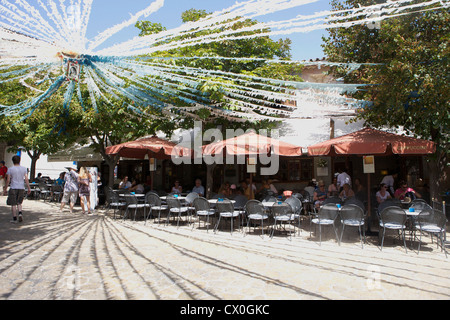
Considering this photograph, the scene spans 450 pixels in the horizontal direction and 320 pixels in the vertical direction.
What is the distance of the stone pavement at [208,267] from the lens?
12.3 ft

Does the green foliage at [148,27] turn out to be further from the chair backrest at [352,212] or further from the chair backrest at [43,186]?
the chair backrest at [352,212]

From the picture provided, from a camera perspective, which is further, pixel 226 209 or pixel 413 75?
pixel 226 209

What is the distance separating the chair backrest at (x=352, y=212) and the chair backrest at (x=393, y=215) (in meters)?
0.38

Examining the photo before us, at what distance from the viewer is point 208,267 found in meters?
4.75

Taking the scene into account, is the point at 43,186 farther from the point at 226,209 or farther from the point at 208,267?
the point at 208,267

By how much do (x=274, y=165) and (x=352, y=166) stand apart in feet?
11.2

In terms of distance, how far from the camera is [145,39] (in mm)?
4676

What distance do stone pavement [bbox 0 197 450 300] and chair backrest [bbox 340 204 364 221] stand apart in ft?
1.89

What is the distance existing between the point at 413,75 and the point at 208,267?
544 cm

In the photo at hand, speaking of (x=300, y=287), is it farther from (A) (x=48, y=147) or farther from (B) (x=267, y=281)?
(A) (x=48, y=147)

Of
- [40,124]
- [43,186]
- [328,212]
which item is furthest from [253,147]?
[43,186]

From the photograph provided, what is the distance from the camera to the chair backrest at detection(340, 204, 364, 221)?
6129mm

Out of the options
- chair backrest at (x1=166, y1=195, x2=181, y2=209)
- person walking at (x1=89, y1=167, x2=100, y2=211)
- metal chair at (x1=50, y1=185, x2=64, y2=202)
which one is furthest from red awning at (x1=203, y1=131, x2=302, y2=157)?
metal chair at (x1=50, y1=185, x2=64, y2=202)

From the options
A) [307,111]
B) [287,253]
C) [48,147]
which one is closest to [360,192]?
[287,253]
